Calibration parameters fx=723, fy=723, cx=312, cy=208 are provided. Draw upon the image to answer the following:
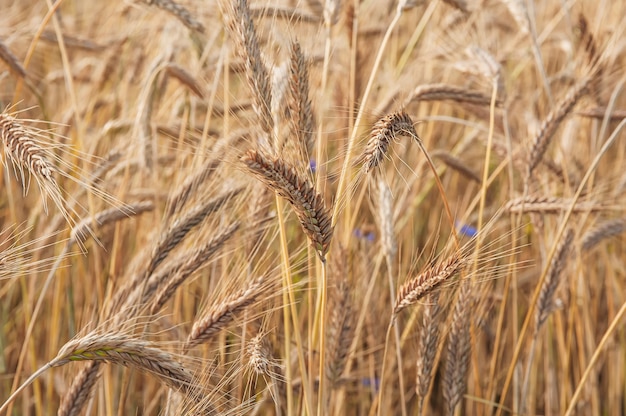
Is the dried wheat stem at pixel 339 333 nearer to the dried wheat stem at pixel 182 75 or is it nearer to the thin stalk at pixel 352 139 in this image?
the thin stalk at pixel 352 139

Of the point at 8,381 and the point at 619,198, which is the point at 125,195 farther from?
the point at 619,198

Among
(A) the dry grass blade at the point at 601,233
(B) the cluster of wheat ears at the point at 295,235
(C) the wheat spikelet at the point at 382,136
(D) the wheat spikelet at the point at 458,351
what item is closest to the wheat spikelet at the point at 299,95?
(B) the cluster of wheat ears at the point at 295,235

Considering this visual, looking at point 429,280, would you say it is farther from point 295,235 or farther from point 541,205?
point 295,235

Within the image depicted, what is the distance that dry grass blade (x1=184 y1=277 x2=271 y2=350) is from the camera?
132 centimetres

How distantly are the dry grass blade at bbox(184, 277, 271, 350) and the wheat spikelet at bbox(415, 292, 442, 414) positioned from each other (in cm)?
36

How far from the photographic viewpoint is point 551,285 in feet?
5.64

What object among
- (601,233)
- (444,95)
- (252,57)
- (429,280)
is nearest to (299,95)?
(252,57)

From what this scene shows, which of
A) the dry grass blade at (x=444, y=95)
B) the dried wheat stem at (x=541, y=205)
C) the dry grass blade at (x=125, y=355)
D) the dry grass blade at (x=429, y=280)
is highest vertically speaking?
the dry grass blade at (x=444, y=95)

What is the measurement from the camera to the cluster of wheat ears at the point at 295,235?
1246mm

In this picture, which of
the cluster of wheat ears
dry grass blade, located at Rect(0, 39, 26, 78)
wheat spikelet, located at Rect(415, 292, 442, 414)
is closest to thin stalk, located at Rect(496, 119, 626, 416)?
the cluster of wheat ears

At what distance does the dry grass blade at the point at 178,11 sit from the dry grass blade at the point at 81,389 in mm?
991

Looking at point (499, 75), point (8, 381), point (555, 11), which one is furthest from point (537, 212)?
point (555, 11)

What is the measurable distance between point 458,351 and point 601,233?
668 millimetres

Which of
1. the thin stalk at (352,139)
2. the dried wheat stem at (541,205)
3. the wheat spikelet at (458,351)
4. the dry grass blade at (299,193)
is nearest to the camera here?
the dry grass blade at (299,193)
